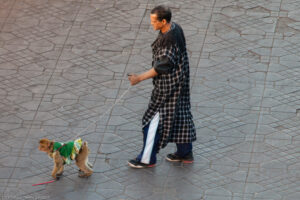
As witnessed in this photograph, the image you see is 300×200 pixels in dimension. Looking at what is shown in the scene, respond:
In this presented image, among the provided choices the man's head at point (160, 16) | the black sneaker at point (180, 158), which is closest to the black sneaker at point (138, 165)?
the black sneaker at point (180, 158)

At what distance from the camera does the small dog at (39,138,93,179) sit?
795cm

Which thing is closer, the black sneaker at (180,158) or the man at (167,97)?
the man at (167,97)

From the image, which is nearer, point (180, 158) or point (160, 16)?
point (160, 16)

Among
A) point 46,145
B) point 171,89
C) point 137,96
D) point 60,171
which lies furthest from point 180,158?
point 46,145

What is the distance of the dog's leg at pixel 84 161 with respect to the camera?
8.13 metres

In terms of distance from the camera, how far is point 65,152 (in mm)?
8031

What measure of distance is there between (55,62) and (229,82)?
2.65m

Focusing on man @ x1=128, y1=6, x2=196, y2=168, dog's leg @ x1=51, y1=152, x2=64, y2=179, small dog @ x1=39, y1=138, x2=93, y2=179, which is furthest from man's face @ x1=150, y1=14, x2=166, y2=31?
dog's leg @ x1=51, y1=152, x2=64, y2=179

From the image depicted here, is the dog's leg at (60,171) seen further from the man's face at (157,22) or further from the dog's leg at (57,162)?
the man's face at (157,22)

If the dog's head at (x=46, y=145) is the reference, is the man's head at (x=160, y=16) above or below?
above

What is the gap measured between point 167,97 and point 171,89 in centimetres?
12

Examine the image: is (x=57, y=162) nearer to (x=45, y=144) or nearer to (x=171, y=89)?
(x=45, y=144)

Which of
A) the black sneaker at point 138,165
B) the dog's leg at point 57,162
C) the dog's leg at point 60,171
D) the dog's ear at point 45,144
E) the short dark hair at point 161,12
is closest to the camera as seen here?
the short dark hair at point 161,12

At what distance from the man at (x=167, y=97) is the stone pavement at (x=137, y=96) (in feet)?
0.81
